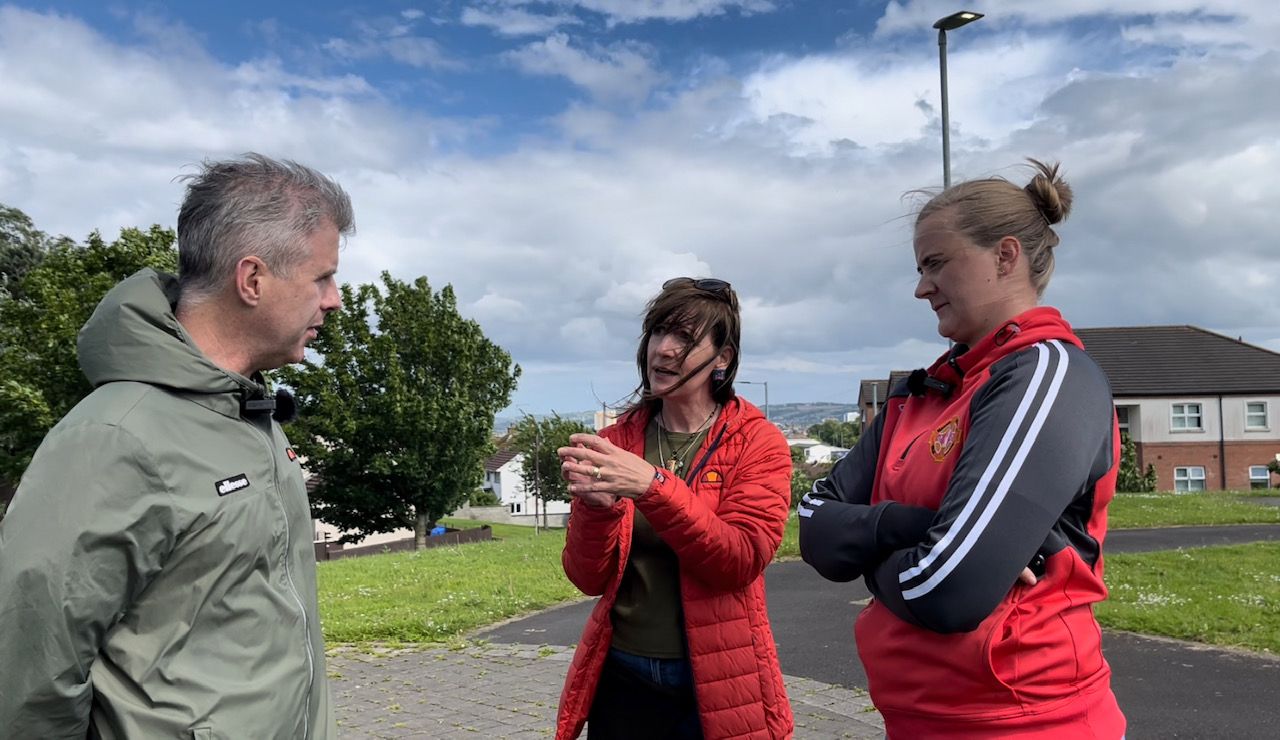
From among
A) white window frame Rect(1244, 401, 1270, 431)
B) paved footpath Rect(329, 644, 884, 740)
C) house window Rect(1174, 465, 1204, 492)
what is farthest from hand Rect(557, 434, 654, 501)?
white window frame Rect(1244, 401, 1270, 431)

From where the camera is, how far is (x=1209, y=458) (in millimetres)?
49875

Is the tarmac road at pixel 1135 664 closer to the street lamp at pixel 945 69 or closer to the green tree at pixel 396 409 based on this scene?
the street lamp at pixel 945 69

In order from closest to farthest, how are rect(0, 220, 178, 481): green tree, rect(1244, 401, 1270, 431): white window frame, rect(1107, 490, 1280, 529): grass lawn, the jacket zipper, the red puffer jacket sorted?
the jacket zipper < the red puffer jacket < rect(1107, 490, 1280, 529): grass lawn < rect(0, 220, 178, 481): green tree < rect(1244, 401, 1270, 431): white window frame

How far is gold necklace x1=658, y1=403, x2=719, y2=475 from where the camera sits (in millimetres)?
3535

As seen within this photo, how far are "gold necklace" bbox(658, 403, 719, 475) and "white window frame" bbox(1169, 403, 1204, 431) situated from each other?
52689mm

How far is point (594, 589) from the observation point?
3.36 m

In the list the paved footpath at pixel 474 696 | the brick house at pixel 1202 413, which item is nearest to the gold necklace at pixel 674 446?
the paved footpath at pixel 474 696

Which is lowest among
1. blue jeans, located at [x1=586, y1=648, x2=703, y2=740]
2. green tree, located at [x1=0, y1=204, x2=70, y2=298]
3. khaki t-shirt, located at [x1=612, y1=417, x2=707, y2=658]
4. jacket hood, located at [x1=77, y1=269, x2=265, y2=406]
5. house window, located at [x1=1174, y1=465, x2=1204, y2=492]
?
house window, located at [x1=1174, y1=465, x2=1204, y2=492]

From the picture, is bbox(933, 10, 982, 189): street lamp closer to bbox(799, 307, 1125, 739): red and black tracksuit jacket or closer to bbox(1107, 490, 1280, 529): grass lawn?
bbox(1107, 490, 1280, 529): grass lawn

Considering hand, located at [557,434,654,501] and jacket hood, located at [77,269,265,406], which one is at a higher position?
jacket hood, located at [77,269,265,406]

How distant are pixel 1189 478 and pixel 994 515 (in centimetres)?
5514

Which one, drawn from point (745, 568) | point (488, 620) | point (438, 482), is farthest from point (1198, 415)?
point (745, 568)

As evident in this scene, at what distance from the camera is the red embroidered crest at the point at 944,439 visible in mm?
2385

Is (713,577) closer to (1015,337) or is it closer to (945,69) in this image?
(1015,337)
